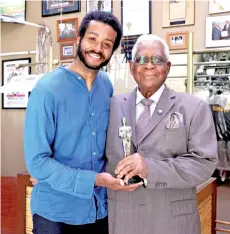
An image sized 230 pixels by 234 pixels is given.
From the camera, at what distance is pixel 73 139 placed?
51.9 inches

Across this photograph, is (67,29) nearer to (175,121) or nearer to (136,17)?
(136,17)

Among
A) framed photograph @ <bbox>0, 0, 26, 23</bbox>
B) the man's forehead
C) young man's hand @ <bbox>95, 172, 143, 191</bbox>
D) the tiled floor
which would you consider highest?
framed photograph @ <bbox>0, 0, 26, 23</bbox>

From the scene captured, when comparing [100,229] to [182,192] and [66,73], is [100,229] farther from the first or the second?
[66,73]

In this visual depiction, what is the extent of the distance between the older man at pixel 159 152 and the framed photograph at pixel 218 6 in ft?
8.89

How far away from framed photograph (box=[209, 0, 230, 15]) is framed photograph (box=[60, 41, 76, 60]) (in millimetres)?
1929

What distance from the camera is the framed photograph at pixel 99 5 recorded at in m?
4.42

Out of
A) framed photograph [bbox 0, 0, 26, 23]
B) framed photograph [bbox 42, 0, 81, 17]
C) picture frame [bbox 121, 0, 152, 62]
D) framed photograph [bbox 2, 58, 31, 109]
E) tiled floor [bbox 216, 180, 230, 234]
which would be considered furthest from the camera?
framed photograph [bbox 2, 58, 31, 109]

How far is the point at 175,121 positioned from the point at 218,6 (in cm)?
290

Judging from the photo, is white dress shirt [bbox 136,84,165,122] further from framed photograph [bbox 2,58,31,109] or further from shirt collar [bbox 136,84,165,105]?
framed photograph [bbox 2,58,31,109]

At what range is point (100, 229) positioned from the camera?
1.42m

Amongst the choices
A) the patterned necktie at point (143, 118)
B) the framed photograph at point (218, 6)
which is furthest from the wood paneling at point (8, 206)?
the framed photograph at point (218, 6)

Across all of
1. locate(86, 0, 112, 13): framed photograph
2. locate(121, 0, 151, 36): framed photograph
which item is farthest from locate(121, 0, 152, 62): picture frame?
locate(86, 0, 112, 13): framed photograph

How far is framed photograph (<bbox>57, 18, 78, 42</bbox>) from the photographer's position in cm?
471

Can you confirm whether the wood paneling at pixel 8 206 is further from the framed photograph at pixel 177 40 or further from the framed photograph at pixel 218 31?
the framed photograph at pixel 218 31
